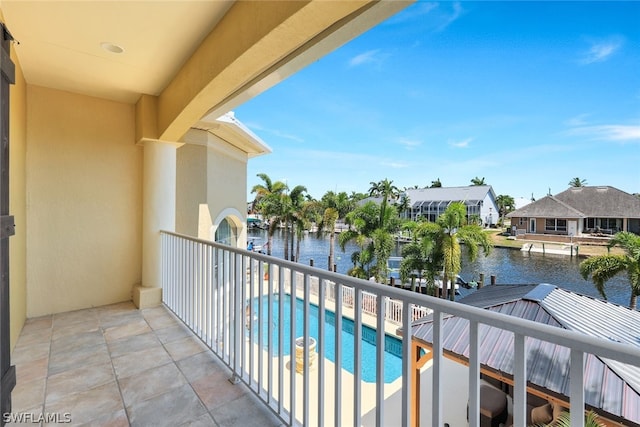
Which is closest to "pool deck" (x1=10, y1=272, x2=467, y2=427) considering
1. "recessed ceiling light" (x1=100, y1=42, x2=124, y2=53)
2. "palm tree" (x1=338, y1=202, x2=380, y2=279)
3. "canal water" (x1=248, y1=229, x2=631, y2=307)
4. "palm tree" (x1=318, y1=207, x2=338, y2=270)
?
"recessed ceiling light" (x1=100, y1=42, x2=124, y2=53)

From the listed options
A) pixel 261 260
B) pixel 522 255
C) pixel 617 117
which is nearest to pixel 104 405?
pixel 261 260

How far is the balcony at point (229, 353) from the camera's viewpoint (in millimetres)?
947

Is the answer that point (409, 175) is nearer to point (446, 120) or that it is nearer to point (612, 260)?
point (446, 120)

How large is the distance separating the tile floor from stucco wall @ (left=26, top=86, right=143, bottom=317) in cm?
62

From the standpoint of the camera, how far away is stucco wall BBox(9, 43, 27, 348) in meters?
2.76

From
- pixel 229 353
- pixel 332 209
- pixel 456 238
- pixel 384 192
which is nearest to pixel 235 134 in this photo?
pixel 229 353

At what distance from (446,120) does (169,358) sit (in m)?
45.0

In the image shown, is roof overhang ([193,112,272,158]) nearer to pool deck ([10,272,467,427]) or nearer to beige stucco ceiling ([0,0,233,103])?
beige stucco ceiling ([0,0,233,103])

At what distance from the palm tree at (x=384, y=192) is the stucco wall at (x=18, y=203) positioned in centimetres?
1439

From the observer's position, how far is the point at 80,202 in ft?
12.6

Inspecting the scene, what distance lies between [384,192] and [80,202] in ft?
78.1

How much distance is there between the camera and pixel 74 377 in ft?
7.61

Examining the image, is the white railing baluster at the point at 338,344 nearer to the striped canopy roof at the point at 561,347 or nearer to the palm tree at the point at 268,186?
the striped canopy roof at the point at 561,347

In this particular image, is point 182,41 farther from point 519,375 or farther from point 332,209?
point 332,209
